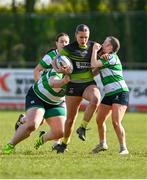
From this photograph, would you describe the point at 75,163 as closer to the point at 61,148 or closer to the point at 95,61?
the point at 61,148

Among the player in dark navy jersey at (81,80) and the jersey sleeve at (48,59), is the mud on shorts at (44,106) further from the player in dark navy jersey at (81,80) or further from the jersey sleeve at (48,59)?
the jersey sleeve at (48,59)

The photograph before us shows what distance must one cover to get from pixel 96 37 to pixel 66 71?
65.5 feet

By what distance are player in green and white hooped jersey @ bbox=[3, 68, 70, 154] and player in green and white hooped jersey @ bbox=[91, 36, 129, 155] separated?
0.81 m

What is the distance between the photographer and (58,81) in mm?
12281

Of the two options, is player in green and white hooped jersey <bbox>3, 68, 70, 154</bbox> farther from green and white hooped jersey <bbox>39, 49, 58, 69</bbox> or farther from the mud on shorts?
green and white hooped jersey <bbox>39, 49, 58, 69</bbox>

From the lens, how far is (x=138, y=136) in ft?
59.2

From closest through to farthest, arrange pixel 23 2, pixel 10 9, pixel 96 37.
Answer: pixel 96 37 → pixel 23 2 → pixel 10 9

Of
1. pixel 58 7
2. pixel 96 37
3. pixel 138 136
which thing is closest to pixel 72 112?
pixel 138 136

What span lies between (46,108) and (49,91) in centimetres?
31

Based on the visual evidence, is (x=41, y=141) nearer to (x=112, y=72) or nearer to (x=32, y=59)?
(x=112, y=72)

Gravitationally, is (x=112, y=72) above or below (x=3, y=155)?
above

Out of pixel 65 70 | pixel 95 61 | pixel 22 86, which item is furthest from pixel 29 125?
pixel 22 86

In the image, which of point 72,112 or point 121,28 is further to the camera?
point 121,28

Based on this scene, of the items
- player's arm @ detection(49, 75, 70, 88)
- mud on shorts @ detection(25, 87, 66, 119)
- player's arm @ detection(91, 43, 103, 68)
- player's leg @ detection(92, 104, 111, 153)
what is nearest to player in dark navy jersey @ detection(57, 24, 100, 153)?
player's arm @ detection(91, 43, 103, 68)
